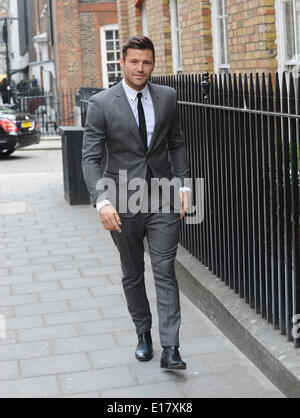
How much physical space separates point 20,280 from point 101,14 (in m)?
23.9

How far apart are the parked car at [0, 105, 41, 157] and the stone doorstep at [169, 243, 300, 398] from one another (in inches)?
545

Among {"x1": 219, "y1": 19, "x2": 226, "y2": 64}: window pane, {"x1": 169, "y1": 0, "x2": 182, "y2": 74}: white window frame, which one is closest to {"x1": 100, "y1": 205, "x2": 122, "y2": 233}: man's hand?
{"x1": 219, "y1": 19, "x2": 226, "y2": 64}: window pane

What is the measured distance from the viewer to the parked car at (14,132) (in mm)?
20266

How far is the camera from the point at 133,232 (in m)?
4.99

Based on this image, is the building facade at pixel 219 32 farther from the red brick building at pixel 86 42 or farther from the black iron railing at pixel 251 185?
the red brick building at pixel 86 42

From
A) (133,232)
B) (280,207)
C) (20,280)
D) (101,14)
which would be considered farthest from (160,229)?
(101,14)

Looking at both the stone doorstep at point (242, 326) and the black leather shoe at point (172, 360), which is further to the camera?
the black leather shoe at point (172, 360)

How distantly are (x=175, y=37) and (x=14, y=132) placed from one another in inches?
349

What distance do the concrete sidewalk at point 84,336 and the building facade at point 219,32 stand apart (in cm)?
241

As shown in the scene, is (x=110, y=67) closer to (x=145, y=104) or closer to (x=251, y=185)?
(x=251, y=185)

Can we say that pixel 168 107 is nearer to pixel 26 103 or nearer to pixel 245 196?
pixel 245 196

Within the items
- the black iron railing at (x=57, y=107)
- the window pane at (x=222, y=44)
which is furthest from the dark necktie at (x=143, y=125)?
the black iron railing at (x=57, y=107)

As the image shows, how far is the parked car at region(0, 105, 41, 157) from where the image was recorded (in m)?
20.3

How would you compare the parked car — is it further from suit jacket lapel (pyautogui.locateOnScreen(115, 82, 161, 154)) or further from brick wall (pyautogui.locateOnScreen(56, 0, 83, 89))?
suit jacket lapel (pyautogui.locateOnScreen(115, 82, 161, 154))
